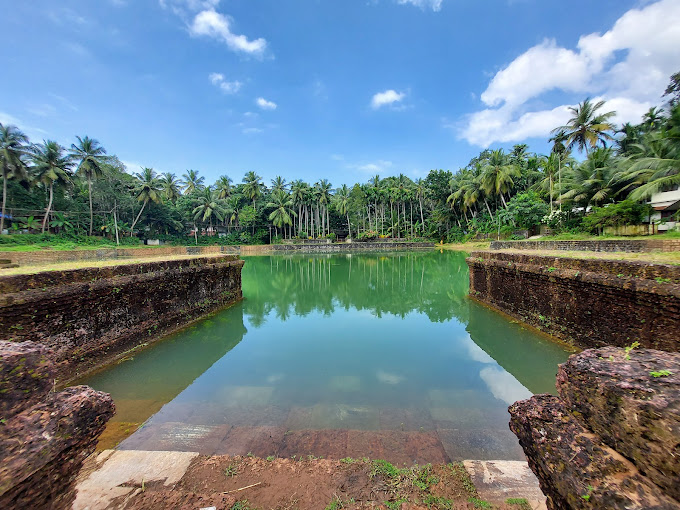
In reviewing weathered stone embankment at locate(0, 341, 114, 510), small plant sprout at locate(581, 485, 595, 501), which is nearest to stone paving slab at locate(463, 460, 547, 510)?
small plant sprout at locate(581, 485, 595, 501)

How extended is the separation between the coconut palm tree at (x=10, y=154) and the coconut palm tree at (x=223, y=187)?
91.9 ft

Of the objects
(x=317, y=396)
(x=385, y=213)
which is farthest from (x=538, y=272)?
(x=385, y=213)

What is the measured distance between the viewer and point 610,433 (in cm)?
A: 124

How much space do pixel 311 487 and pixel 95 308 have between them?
5.06 metres

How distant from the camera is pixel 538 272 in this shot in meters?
6.64

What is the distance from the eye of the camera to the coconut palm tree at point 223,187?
5484cm

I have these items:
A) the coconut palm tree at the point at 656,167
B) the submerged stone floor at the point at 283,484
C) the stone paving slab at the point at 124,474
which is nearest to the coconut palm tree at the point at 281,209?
the coconut palm tree at the point at 656,167

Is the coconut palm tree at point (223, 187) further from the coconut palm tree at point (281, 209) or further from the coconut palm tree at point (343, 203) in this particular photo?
the coconut palm tree at point (343, 203)

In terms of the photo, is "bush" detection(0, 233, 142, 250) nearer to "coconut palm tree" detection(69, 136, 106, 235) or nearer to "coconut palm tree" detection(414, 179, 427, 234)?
"coconut palm tree" detection(69, 136, 106, 235)

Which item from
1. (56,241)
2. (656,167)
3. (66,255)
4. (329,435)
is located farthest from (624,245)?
(56,241)

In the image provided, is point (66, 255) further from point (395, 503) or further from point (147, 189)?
point (147, 189)

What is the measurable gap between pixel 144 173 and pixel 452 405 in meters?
47.3

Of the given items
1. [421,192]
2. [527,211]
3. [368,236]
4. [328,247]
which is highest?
[421,192]

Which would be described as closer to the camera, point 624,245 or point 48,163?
point 624,245
